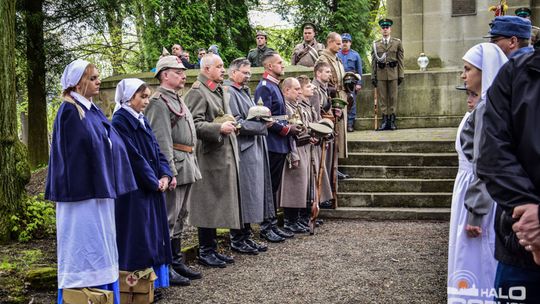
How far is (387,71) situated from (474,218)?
10471mm

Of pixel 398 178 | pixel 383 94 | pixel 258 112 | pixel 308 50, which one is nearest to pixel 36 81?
pixel 308 50

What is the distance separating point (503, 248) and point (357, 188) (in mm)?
8598

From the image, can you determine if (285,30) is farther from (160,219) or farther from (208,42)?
(160,219)

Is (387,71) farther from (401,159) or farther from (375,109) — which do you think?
(401,159)

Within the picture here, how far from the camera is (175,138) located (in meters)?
6.77

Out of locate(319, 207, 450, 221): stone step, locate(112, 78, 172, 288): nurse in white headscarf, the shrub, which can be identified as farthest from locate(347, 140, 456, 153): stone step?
locate(112, 78, 172, 288): nurse in white headscarf

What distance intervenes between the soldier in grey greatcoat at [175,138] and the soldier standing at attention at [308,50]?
6.47 metres

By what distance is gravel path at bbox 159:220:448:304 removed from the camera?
6.19 meters

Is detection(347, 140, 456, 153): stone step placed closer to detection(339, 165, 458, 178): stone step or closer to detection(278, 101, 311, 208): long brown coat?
detection(339, 165, 458, 178): stone step

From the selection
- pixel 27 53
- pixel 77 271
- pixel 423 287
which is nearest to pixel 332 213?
pixel 423 287

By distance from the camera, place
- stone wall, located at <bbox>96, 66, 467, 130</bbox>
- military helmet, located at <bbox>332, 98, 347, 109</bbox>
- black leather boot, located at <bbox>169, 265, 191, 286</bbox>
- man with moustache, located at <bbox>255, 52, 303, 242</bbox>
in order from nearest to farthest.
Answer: black leather boot, located at <bbox>169, 265, 191, 286</bbox> → man with moustache, located at <bbox>255, 52, 303, 242</bbox> → military helmet, located at <bbox>332, 98, 347, 109</bbox> → stone wall, located at <bbox>96, 66, 467, 130</bbox>

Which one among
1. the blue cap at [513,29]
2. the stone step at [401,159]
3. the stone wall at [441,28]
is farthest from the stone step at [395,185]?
the blue cap at [513,29]

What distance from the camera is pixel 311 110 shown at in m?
9.91

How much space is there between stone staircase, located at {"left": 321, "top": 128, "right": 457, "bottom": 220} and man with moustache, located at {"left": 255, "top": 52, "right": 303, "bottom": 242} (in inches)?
82.6
